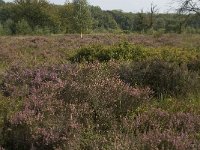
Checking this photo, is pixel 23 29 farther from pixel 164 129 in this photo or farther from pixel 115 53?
pixel 164 129

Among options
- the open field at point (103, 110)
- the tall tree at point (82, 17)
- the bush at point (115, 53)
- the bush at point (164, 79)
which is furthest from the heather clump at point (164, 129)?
the tall tree at point (82, 17)

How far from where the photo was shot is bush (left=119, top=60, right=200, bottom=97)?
8.48m

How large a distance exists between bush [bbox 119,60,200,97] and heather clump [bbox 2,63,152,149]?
889mm

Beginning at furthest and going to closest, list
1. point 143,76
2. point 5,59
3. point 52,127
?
point 5,59
point 143,76
point 52,127

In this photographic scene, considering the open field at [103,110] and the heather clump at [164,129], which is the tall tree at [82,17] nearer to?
the open field at [103,110]

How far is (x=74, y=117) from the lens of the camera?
18.6ft

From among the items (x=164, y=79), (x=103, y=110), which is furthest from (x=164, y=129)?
(x=164, y=79)

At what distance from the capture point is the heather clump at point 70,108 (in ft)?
17.1

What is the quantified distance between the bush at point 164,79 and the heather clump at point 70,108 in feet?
2.92

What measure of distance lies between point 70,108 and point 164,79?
3.31m

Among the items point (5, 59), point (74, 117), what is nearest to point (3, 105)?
point (74, 117)

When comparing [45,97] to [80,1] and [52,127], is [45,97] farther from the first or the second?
[80,1]

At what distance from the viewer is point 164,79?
871 cm

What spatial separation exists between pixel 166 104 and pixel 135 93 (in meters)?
0.92
